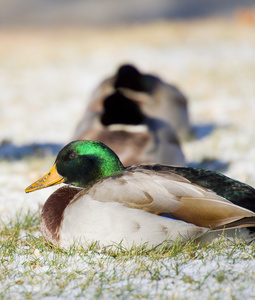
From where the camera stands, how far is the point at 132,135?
5.71 meters

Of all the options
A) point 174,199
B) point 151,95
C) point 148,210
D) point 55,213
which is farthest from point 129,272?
point 151,95

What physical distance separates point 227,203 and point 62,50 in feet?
35.9

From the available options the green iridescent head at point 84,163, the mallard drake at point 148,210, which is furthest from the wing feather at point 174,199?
the green iridescent head at point 84,163

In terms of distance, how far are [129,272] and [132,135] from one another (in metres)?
2.66

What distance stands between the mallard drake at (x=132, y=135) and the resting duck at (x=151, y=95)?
160 cm

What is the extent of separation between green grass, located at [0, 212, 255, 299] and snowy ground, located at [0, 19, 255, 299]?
0.05 metres

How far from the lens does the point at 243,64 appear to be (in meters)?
12.2

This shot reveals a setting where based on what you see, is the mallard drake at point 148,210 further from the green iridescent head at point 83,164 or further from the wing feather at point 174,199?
the green iridescent head at point 83,164

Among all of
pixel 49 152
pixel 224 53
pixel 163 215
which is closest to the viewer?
pixel 163 215

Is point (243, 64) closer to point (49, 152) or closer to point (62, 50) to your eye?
point (62, 50)

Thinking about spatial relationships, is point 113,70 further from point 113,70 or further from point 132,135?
point 132,135

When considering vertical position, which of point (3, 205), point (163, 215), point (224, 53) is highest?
point (224, 53)

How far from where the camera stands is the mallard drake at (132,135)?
5562 millimetres

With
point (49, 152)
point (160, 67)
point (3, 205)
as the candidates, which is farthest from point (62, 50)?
point (3, 205)
